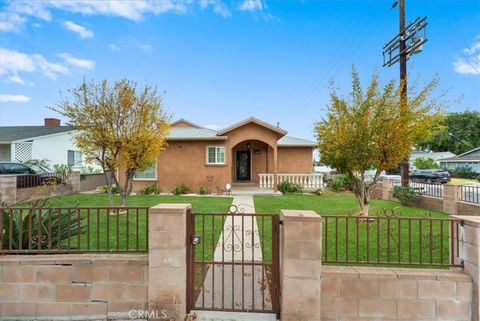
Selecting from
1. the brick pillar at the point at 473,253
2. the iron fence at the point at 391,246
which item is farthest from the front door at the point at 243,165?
the brick pillar at the point at 473,253

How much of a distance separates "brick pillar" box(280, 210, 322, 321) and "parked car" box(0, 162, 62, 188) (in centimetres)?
1383

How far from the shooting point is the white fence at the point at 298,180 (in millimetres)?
16047

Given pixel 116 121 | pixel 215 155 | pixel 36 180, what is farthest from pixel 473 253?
pixel 36 180

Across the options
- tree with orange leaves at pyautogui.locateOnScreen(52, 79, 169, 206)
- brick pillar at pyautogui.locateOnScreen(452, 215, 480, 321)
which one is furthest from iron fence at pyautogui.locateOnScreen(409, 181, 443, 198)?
tree with orange leaves at pyautogui.locateOnScreen(52, 79, 169, 206)

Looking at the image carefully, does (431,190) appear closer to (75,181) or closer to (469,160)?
(75,181)

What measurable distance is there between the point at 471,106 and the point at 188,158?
61275mm

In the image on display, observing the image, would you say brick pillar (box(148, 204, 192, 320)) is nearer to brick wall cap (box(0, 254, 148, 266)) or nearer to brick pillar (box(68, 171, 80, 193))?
brick wall cap (box(0, 254, 148, 266))

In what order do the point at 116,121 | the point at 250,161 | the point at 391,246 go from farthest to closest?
1. the point at 250,161
2. the point at 116,121
3. the point at 391,246

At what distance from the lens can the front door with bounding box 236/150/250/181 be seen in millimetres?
18484

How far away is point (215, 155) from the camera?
1557 centimetres

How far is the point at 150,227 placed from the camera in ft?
10.8

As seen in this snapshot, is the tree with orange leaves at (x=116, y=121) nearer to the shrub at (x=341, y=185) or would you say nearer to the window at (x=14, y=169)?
the window at (x=14, y=169)

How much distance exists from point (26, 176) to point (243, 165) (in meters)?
11.8

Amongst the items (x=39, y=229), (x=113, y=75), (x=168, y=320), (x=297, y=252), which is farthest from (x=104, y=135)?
(x=297, y=252)
